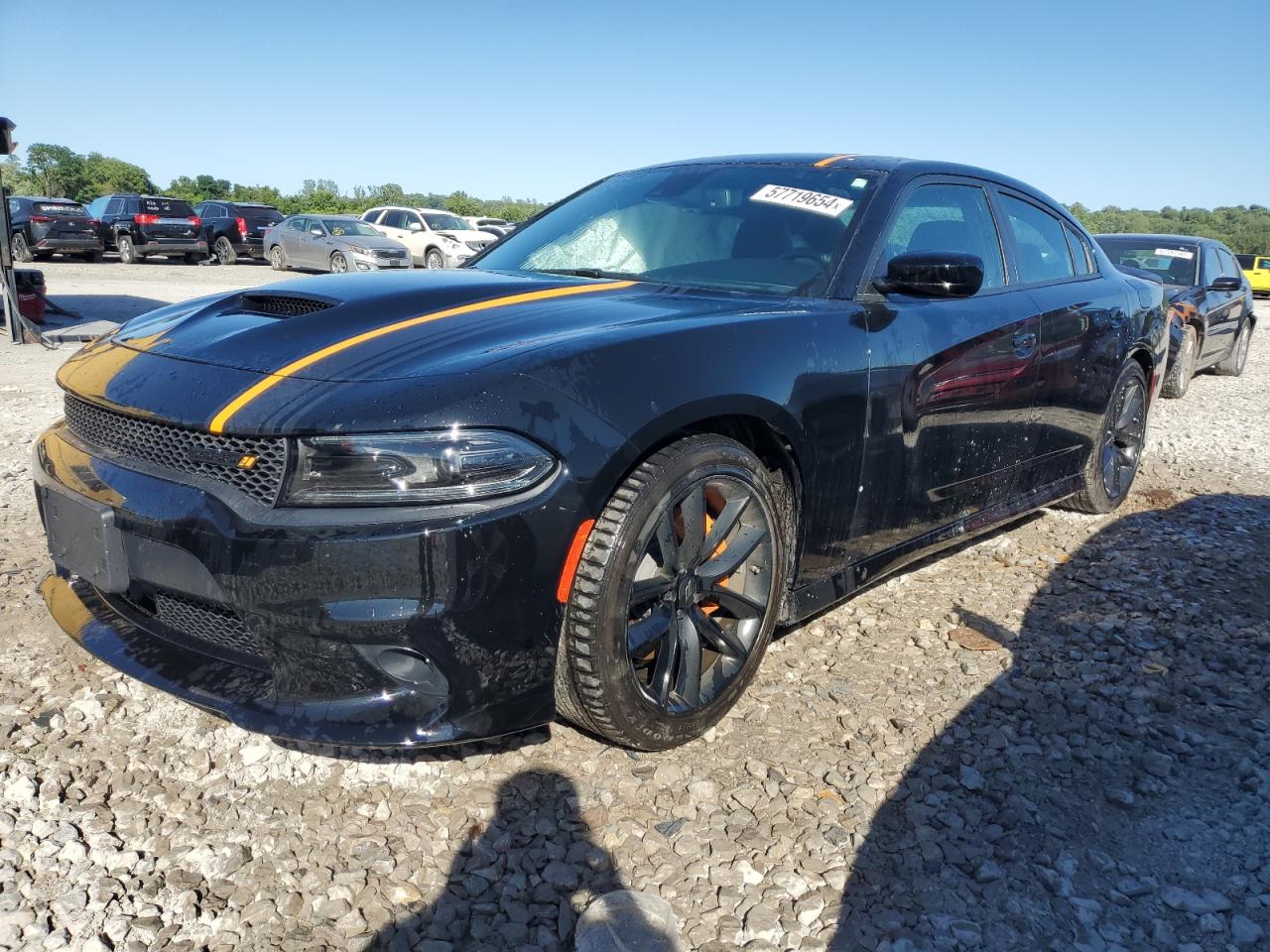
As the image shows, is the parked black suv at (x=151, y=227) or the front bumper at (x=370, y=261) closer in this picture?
the front bumper at (x=370, y=261)

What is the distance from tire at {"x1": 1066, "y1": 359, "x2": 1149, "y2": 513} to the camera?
4469 millimetres

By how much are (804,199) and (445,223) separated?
1903 centimetres

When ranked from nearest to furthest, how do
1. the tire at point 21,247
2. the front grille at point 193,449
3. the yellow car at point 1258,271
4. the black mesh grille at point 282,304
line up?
the front grille at point 193,449, the black mesh grille at point 282,304, the tire at point 21,247, the yellow car at point 1258,271

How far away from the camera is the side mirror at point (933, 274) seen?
9.18 ft

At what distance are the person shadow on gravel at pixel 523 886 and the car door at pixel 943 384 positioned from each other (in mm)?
1269

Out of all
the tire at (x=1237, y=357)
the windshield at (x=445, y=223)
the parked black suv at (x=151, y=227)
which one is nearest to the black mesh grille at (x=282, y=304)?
the tire at (x=1237, y=357)

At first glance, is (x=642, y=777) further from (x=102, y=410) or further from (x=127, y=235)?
(x=127, y=235)

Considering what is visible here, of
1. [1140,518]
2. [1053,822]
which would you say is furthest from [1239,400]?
[1053,822]

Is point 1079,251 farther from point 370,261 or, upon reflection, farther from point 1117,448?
point 370,261

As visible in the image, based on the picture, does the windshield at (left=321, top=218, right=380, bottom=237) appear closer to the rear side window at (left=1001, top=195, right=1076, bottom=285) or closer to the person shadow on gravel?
the rear side window at (left=1001, top=195, right=1076, bottom=285)

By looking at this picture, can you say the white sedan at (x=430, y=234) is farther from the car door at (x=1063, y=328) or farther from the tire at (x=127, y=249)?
the car door at (x=1063, y=328)

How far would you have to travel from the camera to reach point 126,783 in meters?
2.30

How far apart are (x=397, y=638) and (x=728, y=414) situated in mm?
1000

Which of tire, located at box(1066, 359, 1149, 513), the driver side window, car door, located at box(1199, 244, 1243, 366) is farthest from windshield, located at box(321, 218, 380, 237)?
the driver side window
